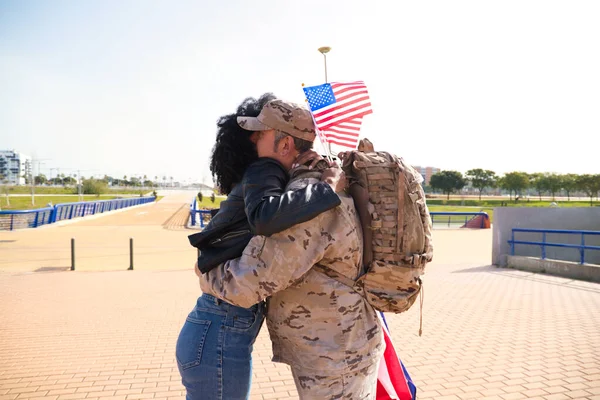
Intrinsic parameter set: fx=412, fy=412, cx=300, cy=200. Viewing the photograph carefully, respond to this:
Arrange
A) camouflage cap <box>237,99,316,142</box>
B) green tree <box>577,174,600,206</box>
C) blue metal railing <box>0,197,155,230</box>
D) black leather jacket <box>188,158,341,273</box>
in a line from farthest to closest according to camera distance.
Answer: green tree <box>577,174,600,206</box> < blue metal railing <box>0,197,155,230</box> < camouflage cap <box>237,99,316,142</box> < black leather jacket <box>188,158,341,273</box>

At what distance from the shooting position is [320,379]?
1662 mm

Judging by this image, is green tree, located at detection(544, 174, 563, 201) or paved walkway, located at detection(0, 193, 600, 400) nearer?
paved walkway, located at detection(0, 193, 600, 400)

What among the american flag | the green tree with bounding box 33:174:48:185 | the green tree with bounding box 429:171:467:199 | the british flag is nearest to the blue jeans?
the british flag

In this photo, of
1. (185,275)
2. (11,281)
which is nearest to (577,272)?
(185,275)

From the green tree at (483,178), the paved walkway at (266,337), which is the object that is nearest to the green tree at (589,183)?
the green tree at (483,178)

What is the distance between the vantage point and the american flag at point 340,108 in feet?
13.6

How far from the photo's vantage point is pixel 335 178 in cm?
163

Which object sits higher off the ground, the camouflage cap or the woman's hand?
the camouflage cap

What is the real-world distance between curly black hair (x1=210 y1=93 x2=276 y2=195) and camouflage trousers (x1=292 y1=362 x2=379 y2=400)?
911 mm

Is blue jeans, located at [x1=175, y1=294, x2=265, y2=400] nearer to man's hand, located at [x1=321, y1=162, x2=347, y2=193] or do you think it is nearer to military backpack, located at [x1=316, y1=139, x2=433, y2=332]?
military backpack, located at [x1=316, y1=139, x2=433, y2=332]

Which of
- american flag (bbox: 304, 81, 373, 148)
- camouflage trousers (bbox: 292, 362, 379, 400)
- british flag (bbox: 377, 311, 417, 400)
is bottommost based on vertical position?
british flag (bbox: 377, 311, 417, 400)

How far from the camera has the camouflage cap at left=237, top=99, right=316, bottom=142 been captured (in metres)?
1.72

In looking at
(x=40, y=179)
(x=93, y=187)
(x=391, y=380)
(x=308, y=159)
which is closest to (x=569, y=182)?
(x=391, y=380)

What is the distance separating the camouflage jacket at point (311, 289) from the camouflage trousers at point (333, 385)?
34 millimetres
